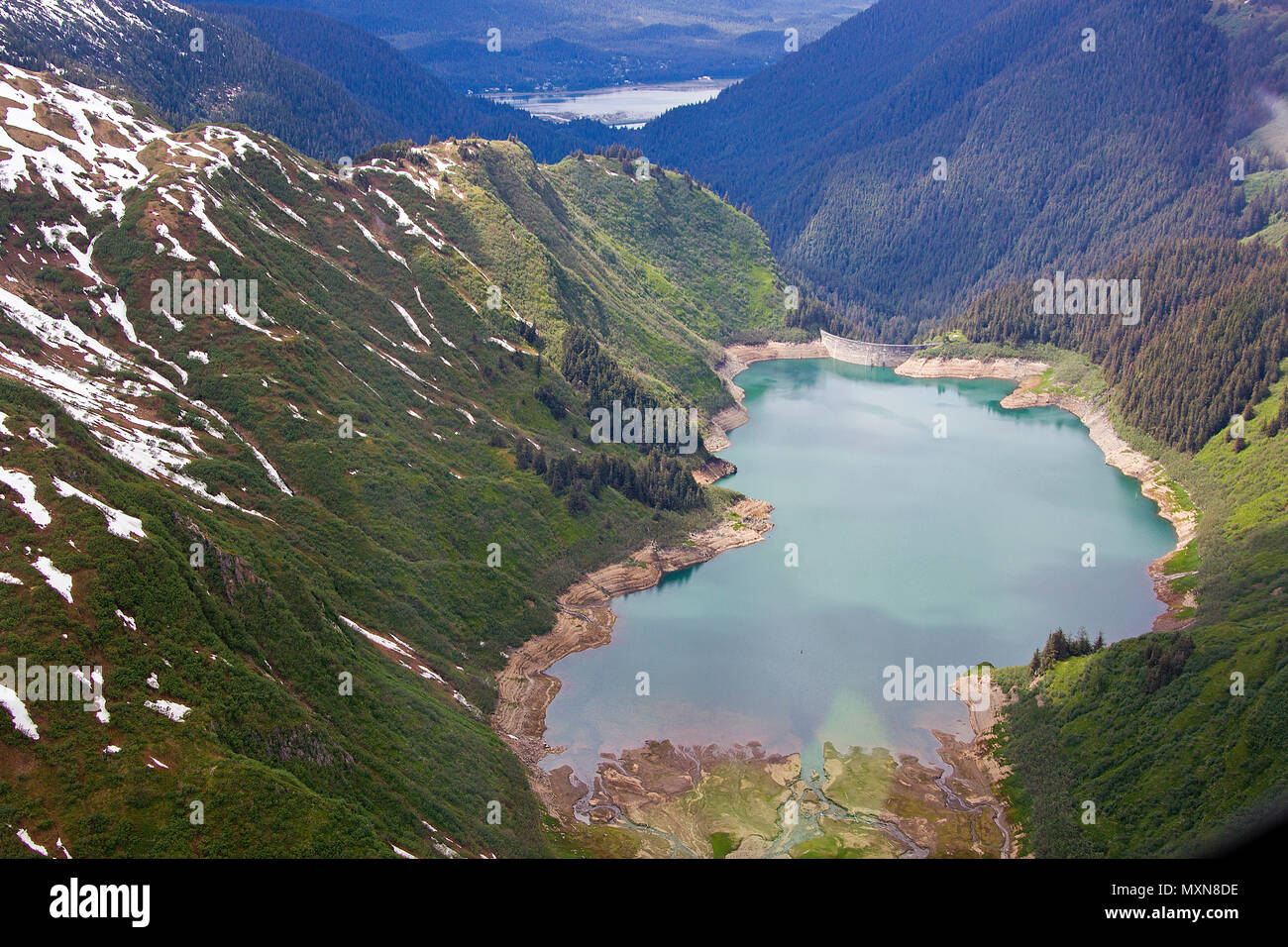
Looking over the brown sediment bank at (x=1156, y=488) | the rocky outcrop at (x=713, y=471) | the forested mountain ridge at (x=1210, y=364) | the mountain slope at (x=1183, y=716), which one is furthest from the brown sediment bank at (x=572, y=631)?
the forested mountain ridge at (x=1210, y=364)

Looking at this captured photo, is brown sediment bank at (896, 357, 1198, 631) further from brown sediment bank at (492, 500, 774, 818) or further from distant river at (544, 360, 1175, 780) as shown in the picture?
brown sediment bank at (492, 500, 774, 818)

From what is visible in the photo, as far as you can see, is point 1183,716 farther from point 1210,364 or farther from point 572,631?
point 1210,364

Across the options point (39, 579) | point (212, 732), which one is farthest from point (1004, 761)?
point (39, 579)

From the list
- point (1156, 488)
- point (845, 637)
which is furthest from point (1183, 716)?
point (1156, 488)

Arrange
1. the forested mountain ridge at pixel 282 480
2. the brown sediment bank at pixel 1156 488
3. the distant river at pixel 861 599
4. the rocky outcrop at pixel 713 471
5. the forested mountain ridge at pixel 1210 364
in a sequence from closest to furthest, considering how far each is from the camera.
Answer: the forested mountain ridge at pixel 282 480
the distant river at pixel 861 599
the brown sediment bank at pixel 1156 488
the forested mountain ridge at pixel 1210 364
the rocky outcrop at pixel 713 471

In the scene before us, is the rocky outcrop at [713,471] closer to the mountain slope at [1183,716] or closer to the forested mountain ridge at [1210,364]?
the mountain slope at [1183,716]

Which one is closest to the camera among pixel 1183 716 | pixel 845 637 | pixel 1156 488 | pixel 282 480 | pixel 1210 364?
pixel 1183 716

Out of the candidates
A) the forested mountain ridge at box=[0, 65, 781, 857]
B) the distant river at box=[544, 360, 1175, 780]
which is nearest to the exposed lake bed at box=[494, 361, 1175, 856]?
the distant river at box=[544, 360, 1175, 780]
